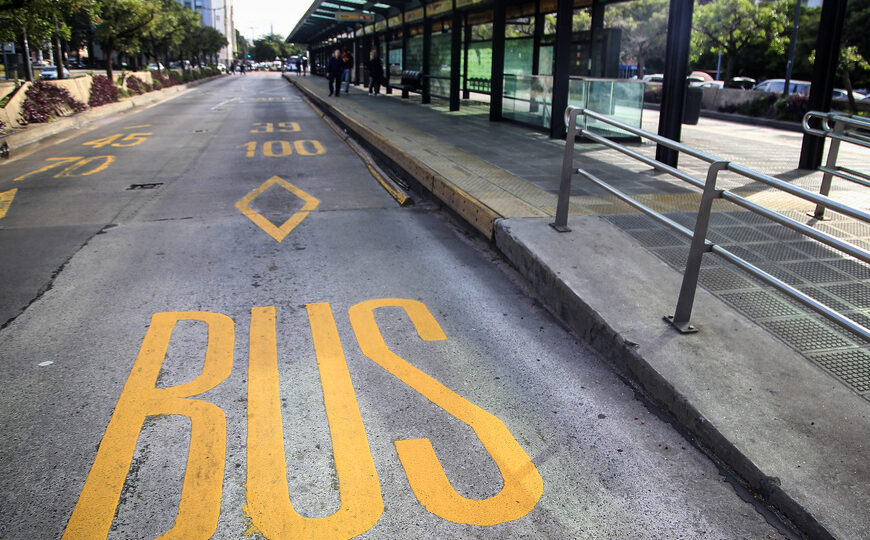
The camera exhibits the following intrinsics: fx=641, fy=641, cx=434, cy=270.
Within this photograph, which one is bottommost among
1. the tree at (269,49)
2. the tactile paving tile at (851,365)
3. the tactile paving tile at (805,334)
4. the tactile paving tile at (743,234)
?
the tactile paving tile at (851,365)

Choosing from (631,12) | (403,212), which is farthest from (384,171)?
(631,12)

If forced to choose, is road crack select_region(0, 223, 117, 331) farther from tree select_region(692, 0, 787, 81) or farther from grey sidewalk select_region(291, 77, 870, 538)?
tree select_region(692, 0, 787, 81)

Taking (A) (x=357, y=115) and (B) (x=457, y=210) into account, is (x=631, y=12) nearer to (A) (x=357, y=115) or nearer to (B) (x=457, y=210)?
(A) (x=357, y=115)

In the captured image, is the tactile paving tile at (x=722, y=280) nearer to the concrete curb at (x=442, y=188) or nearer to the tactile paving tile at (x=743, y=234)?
the tactile paving tile at (x=743, y=234)

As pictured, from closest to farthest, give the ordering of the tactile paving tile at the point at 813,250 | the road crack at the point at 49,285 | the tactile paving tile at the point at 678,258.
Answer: the road crack at the point at 49,285, the tactile paving tile at the point at 678,258, the tactile paving tile at the point at 813,250

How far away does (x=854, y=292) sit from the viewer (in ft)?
14.7

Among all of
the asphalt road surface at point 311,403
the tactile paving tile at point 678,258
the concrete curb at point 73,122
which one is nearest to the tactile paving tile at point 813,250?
the tactile paving tile at point 678,258

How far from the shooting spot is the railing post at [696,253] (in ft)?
11.9

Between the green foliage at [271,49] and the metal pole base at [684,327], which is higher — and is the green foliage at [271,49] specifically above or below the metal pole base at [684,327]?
above

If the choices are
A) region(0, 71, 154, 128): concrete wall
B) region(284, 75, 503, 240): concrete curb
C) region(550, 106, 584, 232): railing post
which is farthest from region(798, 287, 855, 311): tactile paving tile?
region(0, 71, 154, 128): concrete wall

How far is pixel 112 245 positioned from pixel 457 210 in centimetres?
351

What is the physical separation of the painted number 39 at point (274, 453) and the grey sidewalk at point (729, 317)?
988mm

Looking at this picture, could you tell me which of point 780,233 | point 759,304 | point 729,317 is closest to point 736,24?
point 780,233

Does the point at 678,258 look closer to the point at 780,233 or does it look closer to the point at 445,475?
the point at 780,233
